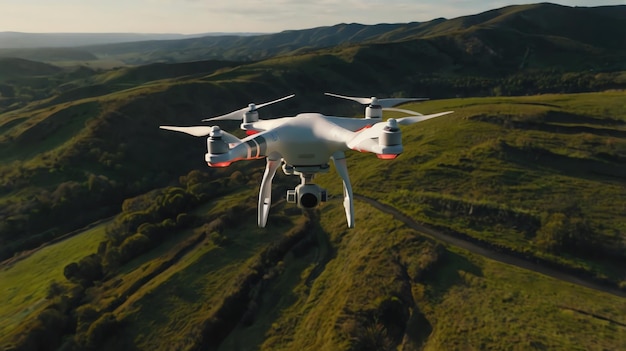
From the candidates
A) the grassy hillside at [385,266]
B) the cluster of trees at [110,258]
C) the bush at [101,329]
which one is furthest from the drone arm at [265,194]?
the cluster of trees at [110,258]

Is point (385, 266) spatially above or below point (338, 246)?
above

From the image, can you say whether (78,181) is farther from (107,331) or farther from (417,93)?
(417,93)

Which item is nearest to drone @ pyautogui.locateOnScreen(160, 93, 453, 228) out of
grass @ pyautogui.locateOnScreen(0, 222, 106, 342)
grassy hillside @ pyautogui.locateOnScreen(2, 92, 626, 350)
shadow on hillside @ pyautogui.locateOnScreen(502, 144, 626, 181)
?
grassy hillside @ pyautogui.locateOnScreen(2, 92, 626, 350)

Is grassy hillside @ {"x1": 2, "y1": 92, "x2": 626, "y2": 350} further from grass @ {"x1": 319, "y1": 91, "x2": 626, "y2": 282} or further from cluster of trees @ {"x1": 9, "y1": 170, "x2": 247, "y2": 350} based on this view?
grass @ {"x1": 319, "y1": 91, "x2": 626, "y2": 282}

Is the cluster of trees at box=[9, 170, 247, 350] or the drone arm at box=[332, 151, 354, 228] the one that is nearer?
the drone arm at box=[332, 151, 354, 228]

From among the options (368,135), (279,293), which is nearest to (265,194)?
(368,135)

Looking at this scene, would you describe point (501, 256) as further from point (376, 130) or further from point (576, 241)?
point (376, 130)

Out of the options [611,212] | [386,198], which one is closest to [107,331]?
[386,198]
